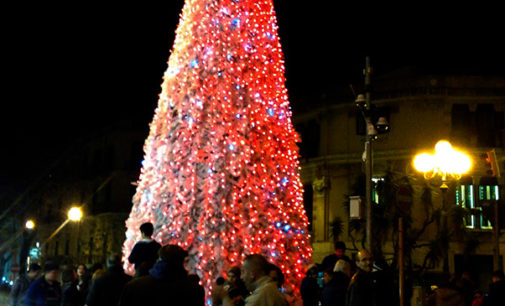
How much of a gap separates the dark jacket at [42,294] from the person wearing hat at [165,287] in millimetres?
3855

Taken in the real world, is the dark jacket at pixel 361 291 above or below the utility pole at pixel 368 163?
below

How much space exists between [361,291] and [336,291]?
2.58 ft

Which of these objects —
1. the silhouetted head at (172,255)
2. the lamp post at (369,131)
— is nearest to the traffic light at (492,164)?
the lamp post at (369,131)

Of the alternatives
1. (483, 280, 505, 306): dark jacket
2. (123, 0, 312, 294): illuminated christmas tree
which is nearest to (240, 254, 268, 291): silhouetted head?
(483, 280, 505, 306): dark jacket

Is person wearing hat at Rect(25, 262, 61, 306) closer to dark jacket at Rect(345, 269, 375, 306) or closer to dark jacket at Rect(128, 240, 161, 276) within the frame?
dark jacket at Rect(128, 240, 161, 276)

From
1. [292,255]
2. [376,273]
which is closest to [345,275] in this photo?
[376,273]

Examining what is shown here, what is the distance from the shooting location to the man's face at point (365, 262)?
7.28 metres

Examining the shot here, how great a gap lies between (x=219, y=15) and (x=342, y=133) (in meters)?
20.6

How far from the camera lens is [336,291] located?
775 centimetres

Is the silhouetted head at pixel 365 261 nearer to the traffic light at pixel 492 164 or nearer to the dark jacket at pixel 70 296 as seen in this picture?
the dark jacket at pixel 70 296

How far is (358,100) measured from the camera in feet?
42.4

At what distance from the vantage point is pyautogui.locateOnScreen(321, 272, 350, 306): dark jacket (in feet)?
25.4

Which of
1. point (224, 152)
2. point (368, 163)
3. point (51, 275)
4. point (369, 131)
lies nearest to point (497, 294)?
point (368, 163)

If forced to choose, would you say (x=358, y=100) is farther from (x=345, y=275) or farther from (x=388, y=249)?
(x=388, y=249)
